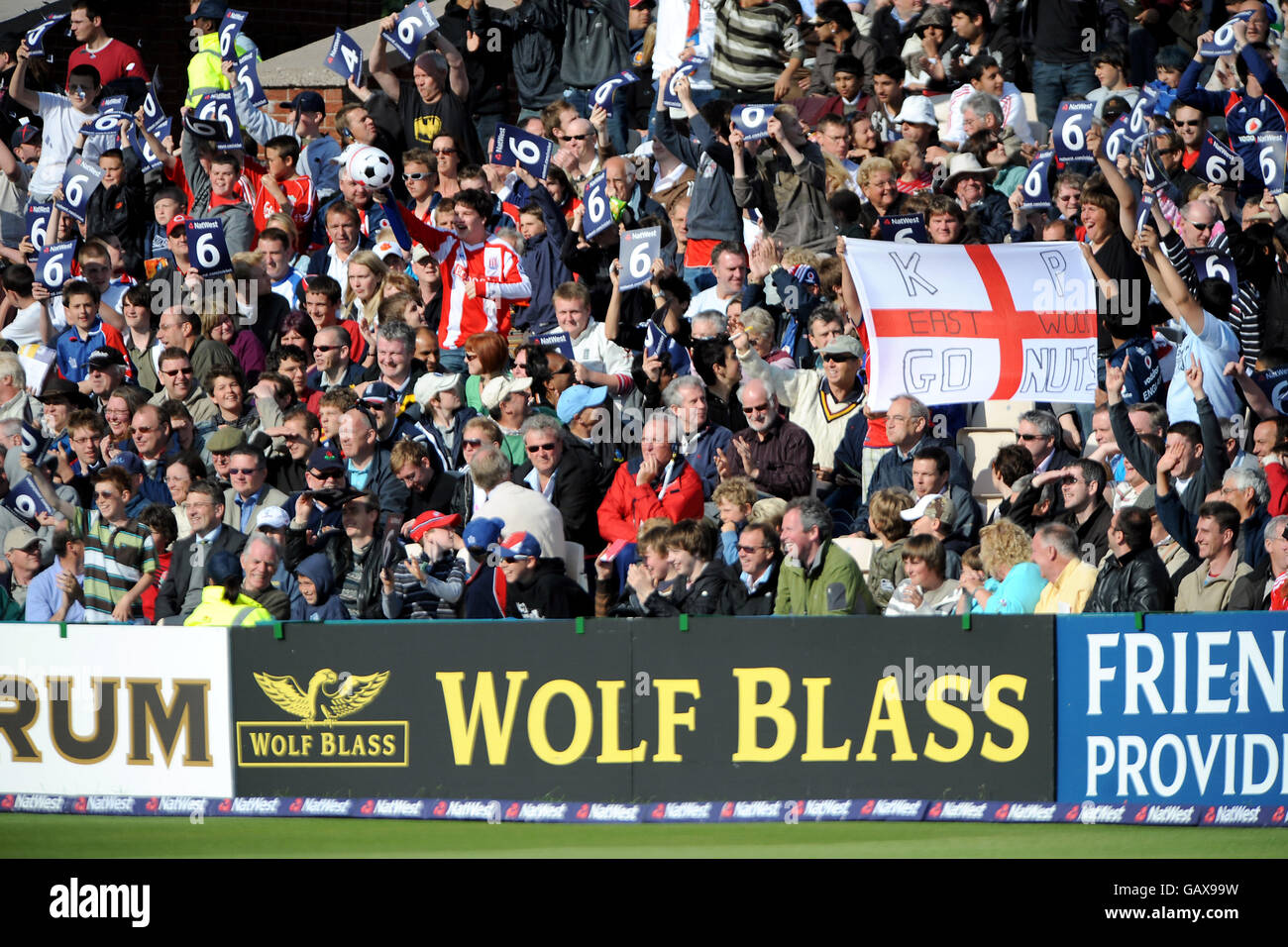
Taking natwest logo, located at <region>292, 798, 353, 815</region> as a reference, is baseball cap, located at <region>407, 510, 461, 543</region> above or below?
above

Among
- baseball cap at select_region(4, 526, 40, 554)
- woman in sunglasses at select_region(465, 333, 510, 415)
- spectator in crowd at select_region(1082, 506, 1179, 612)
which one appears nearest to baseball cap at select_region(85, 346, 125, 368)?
baseball cap at select_region(4, 526, 40, 554)

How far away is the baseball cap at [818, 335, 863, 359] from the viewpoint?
1238 cm

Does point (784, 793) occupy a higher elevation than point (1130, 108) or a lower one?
lower

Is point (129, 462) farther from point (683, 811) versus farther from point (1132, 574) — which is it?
point (1132, 574)

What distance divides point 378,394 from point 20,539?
253cm

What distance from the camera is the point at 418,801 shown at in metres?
10.1

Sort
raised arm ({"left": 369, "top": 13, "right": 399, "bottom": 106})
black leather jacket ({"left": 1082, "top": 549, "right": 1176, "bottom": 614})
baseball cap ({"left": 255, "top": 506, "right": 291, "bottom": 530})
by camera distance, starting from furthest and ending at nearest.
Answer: raised arm ({"left": 369, "top": 13, "right": 399, "bottom": 106}), baseball cap ({"left": 255, "top": 506, "right": 291, "bottom": 530}), black leather jacket ({"left": 1082, "top": 549, "right": 1176, "bottom": 614})

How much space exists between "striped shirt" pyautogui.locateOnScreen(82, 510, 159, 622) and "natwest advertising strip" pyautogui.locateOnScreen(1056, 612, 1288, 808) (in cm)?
578

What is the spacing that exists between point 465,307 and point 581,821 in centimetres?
523

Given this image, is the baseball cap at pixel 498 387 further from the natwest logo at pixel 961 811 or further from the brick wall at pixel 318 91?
the brick wall at pixel 318 91

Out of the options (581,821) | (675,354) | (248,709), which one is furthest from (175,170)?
(581,821)

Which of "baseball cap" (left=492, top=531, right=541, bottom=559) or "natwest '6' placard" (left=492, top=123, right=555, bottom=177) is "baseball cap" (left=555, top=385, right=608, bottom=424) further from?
"natwest '6' placard" (left=492, top=123, right=555, bottom=177)

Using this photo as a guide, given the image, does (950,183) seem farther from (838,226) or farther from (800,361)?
(800,361)

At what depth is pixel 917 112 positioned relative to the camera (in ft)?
50.0
